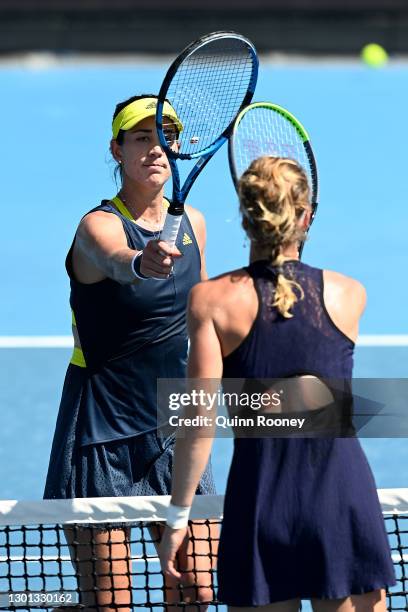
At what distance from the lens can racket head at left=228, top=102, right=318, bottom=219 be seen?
10.8ft

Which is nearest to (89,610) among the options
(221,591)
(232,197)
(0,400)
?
(221,591)

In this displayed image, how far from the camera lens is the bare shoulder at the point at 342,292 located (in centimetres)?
267

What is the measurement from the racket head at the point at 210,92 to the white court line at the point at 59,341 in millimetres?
4260

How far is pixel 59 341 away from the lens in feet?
26.6

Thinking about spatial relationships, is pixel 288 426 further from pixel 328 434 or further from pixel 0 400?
pixel 0 400

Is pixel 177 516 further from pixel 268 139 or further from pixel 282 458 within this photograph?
pixel 268 139

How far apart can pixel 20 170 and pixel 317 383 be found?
884 centimetres

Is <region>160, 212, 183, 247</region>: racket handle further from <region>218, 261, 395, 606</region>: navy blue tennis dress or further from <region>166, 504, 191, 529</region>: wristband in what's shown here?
<region>166, 504, 191, 529</region>: wristband

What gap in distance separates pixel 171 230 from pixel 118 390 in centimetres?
54

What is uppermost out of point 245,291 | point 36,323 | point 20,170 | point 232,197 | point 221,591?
point 20,170

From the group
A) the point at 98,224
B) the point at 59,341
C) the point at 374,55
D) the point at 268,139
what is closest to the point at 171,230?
the point at 98,224

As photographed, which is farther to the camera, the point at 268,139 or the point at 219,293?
the point at 268,139

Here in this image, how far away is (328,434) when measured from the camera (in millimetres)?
2666

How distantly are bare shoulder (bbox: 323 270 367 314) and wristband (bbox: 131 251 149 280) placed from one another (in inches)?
27.2
